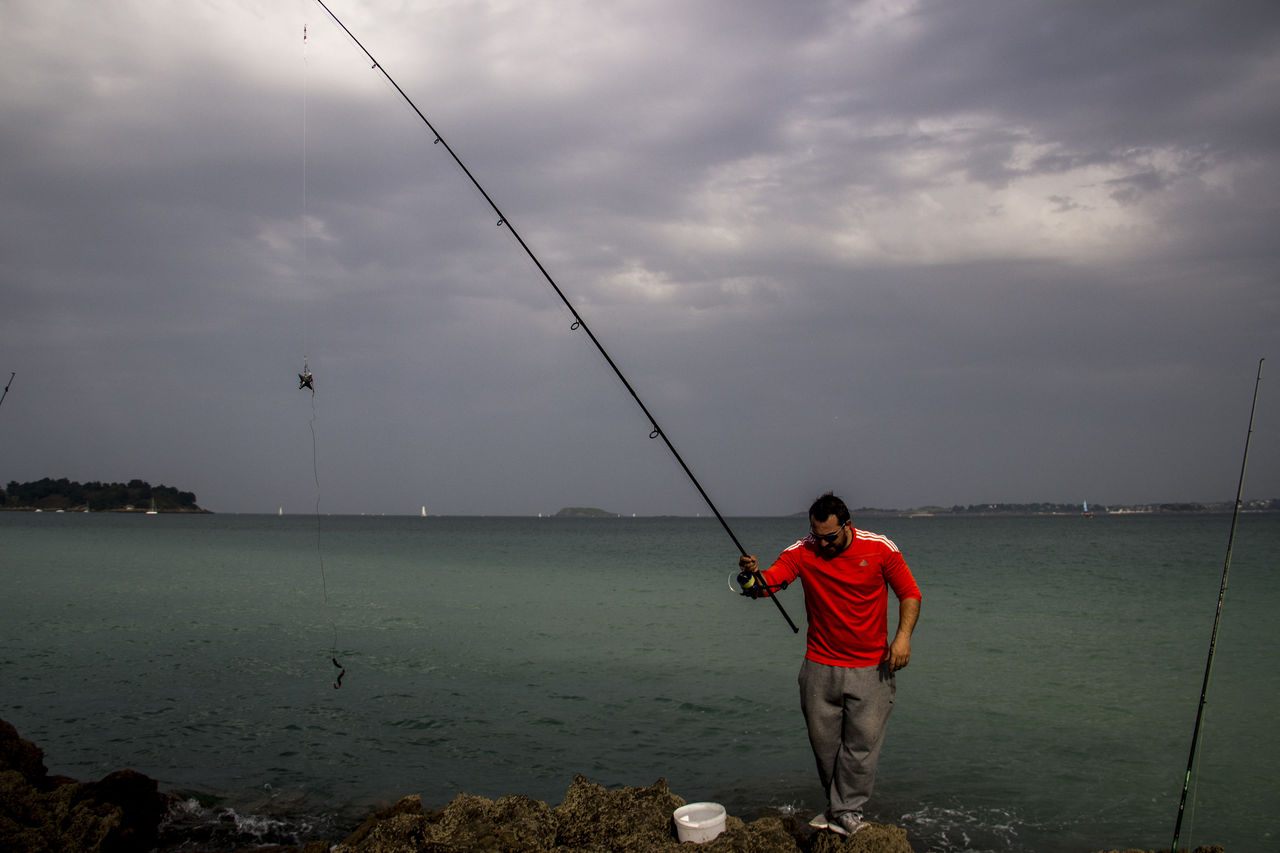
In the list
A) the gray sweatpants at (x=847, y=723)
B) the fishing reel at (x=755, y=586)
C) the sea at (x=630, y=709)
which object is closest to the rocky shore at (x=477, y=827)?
the gray sweatpants at (x=847, y=723)

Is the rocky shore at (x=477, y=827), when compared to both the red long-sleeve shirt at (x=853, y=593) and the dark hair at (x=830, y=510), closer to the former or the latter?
the red long-sleeve shirt at (x=853, y=593)

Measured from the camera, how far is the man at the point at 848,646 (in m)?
4.15

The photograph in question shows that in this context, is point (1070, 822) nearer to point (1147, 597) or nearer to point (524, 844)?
point (524, 844)

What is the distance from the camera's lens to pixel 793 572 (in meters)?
4.30

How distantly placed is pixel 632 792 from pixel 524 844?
83cm

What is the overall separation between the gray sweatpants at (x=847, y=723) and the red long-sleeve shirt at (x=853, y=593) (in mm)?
80

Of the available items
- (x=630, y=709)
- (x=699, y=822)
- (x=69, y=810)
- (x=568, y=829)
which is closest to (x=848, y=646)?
(x=699, y=822)

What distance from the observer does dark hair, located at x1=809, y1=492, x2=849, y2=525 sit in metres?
4.17

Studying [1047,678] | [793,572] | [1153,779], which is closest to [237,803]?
[793,572]

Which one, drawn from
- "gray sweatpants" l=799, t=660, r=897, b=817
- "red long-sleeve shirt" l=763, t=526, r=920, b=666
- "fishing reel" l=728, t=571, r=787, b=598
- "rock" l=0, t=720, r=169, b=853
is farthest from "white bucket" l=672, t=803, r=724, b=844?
"rock" l=0, t=720, r=169, b=853

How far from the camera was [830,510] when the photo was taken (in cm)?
418

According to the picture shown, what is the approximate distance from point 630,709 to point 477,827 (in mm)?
4989

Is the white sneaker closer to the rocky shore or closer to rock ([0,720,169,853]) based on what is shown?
the rocky shore

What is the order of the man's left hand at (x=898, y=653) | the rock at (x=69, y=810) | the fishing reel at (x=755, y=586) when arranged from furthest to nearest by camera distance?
the rock at (x=69, y=810) < the fishing reel at (x=755, y=586) < the man's left hand at (x=898, y=653)
